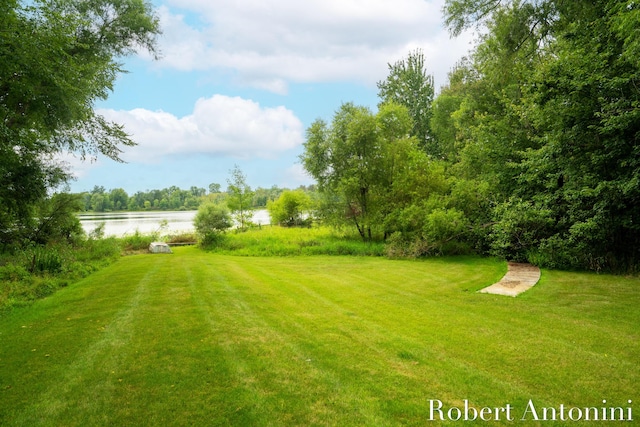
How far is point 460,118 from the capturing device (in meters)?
17.9

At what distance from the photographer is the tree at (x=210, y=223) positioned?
20078 mm

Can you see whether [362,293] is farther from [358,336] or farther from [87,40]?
[87,40]

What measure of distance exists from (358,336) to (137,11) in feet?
42.7

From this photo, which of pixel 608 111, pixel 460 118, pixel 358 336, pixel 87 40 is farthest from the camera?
pixel 460 118

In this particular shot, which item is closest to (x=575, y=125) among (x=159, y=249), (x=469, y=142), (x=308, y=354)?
(x=469, y=142)

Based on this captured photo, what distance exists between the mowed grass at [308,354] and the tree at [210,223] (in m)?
13.0

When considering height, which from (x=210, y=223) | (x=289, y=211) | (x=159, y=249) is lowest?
(x=159, y=249)

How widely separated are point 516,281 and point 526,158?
6113 mm

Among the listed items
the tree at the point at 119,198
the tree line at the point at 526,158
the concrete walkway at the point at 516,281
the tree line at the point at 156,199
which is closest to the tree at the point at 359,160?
the tree line at the point at 526,158

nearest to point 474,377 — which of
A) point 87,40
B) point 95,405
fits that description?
point 95,405

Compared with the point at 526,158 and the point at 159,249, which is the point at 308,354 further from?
the point at 159,249

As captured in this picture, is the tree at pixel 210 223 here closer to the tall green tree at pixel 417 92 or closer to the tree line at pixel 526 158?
the tree line at pixel 526 158

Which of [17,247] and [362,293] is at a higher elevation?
[17,247]

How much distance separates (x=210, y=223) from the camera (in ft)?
66.5
